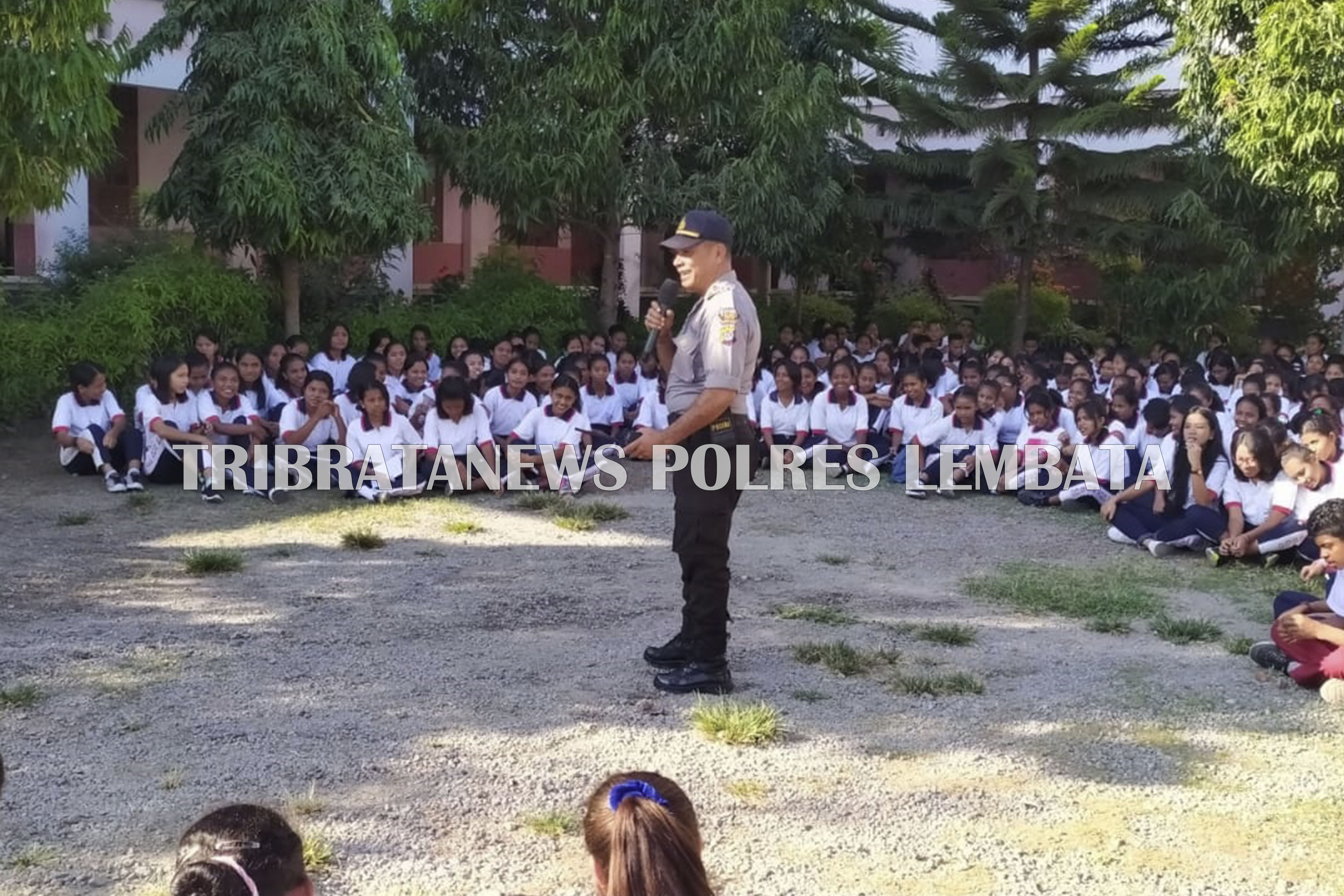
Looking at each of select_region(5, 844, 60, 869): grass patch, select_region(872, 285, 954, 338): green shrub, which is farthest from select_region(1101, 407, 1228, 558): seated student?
select_region(872, 285, 954, 338): green shrub

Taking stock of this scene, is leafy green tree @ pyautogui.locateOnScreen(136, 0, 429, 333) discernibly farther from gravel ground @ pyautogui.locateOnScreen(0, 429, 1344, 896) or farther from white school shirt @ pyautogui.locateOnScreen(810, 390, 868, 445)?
gravel ground @ pyautogui.locateOnScreen(0, 429, 1344, 896)

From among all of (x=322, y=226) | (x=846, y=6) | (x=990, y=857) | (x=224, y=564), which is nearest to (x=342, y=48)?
(x=322, y=226)

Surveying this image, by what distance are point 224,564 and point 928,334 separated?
908 cm

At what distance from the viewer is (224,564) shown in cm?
612

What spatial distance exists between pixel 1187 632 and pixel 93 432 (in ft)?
20.4

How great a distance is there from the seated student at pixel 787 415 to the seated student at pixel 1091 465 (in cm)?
195

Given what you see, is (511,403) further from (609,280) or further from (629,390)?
(609,280)

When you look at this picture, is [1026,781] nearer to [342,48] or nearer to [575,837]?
[575,837]

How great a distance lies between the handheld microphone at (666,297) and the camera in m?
4.37

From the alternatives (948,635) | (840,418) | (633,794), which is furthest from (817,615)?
(840,418)

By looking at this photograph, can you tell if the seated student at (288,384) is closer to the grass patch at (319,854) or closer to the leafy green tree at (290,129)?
the leafy green tree at (290,129)

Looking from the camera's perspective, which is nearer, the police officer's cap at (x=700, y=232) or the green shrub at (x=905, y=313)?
the police officer's cap at (x=700, y=232)

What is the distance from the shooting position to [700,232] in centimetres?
429

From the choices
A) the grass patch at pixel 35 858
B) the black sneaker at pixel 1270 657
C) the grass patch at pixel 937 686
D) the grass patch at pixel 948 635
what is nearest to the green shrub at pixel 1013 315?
the grass patch at pixel 948 635
